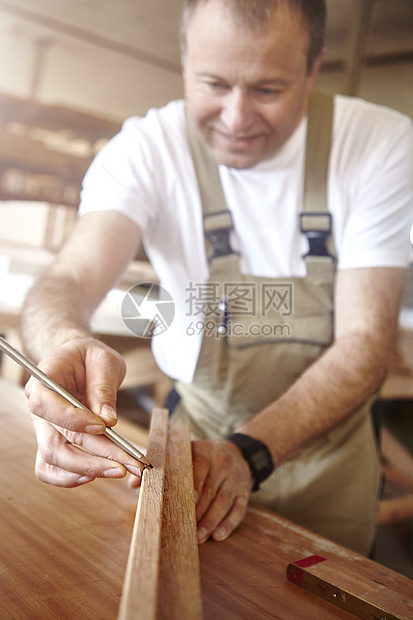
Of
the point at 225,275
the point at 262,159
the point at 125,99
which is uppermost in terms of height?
the point at 125,99

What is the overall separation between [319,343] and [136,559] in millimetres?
630

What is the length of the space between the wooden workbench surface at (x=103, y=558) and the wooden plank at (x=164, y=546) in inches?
2.9

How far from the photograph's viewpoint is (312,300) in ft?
2.98

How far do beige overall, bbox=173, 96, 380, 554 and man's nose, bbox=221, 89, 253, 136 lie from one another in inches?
4.1

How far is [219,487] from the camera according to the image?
600 mm

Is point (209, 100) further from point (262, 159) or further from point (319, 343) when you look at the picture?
point (319, 343)

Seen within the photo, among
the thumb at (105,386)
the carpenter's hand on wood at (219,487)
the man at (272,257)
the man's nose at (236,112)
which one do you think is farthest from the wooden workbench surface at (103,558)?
the man's nose at (236,112)

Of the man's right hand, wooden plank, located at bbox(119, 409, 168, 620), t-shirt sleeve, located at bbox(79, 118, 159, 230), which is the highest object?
t-shirt sleeve, located at bbox(79, 118, 159, 230)

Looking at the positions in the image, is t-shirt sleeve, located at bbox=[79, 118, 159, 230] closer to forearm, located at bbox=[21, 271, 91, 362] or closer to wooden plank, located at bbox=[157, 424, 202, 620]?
forearm, located at bbox=[21, 271, 91, 362]


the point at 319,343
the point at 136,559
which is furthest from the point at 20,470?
the point at 319,343

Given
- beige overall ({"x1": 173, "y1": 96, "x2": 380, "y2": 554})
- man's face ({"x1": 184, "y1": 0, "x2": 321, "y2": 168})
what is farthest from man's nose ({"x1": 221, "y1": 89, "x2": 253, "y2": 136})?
beige overall ({"x1": 173, "y1": 96, "x2": 380, "y2": 554})

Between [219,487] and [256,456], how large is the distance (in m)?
0.09

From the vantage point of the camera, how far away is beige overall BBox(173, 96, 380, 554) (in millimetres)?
890

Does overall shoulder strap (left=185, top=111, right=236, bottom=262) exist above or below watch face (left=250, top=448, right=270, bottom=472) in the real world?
above
